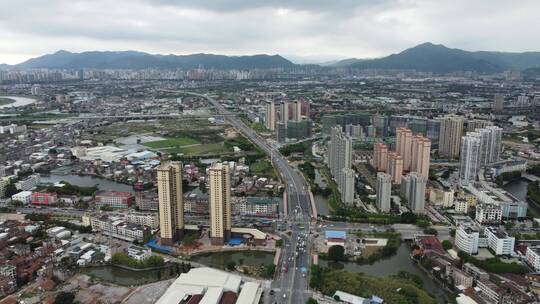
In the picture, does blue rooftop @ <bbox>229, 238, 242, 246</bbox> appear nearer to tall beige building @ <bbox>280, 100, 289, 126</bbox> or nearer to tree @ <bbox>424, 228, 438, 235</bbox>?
tree @ <bbox>424, 228, 438, 235</bbox>

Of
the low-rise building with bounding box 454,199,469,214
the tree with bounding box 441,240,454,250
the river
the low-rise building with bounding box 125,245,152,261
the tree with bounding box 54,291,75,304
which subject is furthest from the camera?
the river

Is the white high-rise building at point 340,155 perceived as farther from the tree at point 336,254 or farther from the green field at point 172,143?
the green field at point 172,143

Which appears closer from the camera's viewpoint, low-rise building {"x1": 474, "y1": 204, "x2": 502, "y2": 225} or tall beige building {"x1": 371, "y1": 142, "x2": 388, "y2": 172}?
low-rise building {"x1": 474, "y1": 204, "x2": 502, "y2": 225}

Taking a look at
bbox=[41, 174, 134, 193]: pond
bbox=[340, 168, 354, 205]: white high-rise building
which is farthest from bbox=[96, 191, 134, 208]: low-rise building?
bbox=[340, 168, 354, 205]: white high-rise building

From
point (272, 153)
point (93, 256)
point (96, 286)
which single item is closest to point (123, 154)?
point (272, 153)

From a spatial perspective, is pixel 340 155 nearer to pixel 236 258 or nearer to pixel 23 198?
pixel 236 258
